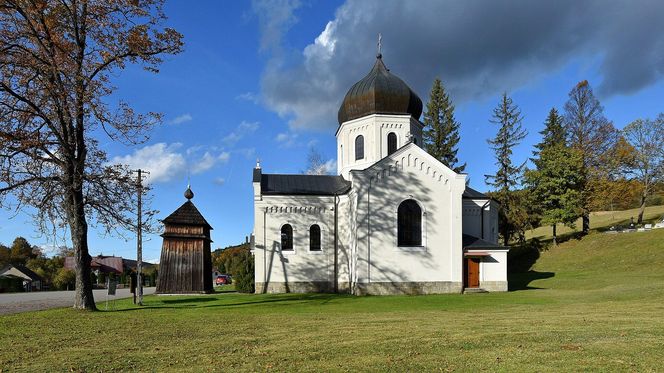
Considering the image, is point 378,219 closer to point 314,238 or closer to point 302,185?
point 314,238

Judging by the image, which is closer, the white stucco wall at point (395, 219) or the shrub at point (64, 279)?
the white stucco wall at point (395, 219)

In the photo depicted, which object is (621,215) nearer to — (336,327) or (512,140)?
(512,140)

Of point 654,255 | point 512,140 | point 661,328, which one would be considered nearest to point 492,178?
point 512,140

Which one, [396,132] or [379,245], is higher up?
[396,132]

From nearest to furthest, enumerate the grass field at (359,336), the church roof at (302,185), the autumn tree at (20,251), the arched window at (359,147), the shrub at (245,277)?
the grass field at (359,336) < the church roof at (302,185) < the shrub at (245,277) < the arched window at (359,147) < the autumn tree at (20,251)

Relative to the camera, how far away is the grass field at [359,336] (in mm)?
7988

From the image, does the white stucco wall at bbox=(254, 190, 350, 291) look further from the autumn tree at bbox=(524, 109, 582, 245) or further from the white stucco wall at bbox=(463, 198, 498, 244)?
the autumn tree at bbox=(524, 109, 582, 245)

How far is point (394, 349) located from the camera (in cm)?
920

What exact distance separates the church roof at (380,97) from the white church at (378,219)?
0.21ft

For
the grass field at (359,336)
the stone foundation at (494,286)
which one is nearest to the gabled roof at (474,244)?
the stone foundation at (494,286)

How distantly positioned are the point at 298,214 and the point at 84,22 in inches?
620

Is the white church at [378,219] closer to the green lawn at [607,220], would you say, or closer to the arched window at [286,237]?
the arched window at [286,237]

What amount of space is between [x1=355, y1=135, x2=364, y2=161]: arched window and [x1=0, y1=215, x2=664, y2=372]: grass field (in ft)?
39.7

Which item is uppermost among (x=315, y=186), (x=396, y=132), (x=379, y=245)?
(x=396, y=132)
